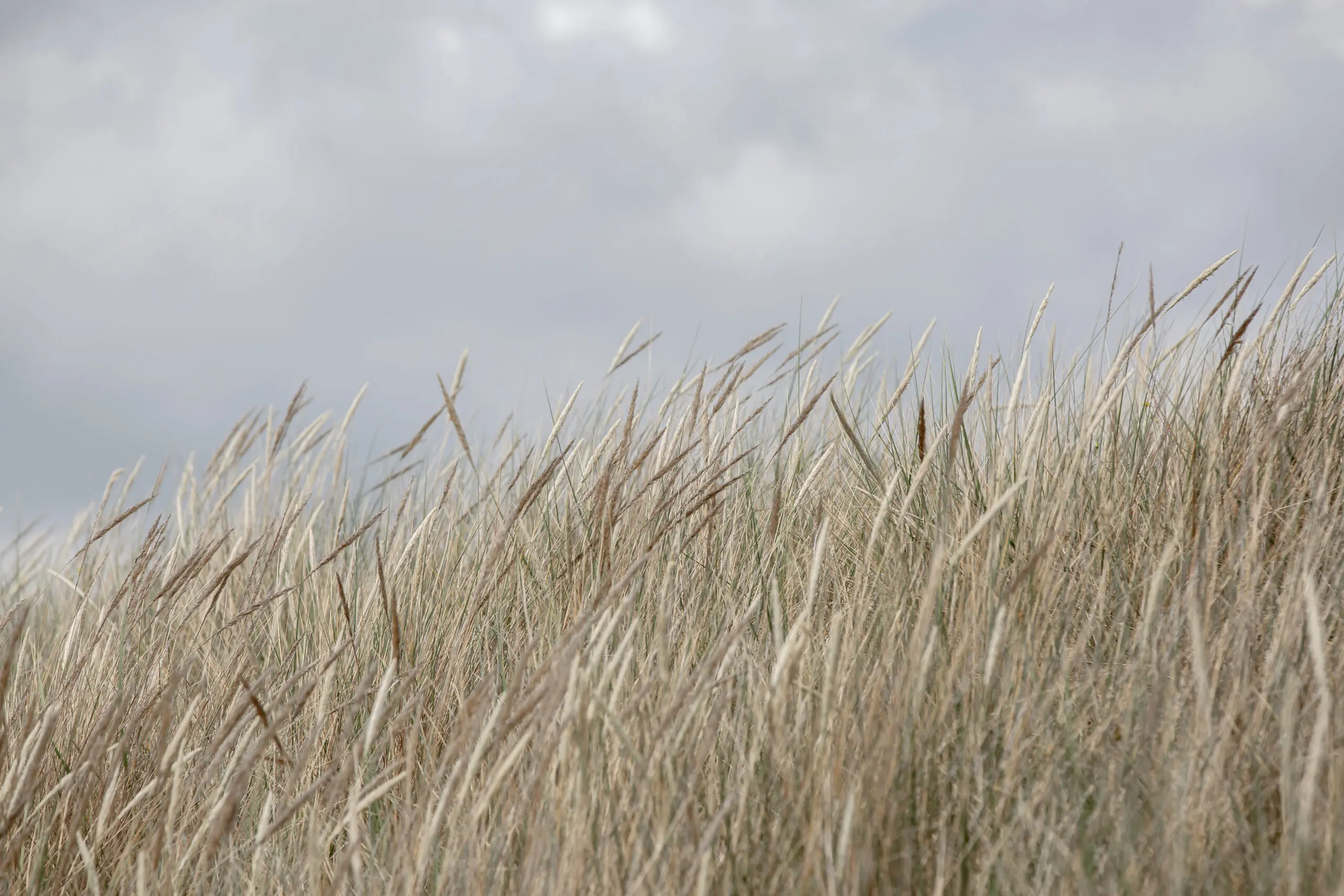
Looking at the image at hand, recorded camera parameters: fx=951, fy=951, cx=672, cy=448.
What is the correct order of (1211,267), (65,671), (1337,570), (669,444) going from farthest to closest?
(669,444) < (65,671) < (1211,267) < (1337,570)

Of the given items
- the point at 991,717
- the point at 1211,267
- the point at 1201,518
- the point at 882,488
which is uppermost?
the point at 1211,267

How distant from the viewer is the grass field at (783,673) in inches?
45.6

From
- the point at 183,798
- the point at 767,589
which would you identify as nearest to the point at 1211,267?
the point at 767,589

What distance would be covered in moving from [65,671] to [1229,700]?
2.41 metres

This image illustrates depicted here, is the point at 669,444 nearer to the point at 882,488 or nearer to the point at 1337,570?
the point at 882,488

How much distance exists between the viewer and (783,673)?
1104 millimetres

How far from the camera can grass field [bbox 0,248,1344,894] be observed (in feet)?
3.80

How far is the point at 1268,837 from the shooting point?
1.22 meters

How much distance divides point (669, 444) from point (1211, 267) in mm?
1341

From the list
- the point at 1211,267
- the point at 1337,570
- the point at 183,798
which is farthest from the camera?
the point at 1211,267

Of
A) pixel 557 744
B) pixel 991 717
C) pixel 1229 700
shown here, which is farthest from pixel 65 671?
pixel 1229 700

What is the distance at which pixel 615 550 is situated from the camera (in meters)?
2.17

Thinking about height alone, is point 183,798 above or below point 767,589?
below

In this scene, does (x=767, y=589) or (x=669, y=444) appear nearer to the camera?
(x=767, y=589)
